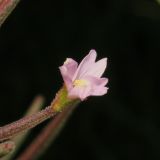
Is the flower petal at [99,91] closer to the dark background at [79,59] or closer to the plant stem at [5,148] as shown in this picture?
the plant stem at [5,148]

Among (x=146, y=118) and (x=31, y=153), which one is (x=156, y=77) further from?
(x=31, y=153)

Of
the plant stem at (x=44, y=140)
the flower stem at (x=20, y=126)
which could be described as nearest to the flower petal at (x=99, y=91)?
the flower stem at (x=20, y=126)

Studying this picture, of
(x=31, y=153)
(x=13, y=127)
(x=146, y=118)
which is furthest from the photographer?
(x=146, y=118)

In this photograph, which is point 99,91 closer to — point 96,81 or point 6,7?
point 96,81

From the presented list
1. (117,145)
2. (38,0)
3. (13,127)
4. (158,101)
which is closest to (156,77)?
(158,101)

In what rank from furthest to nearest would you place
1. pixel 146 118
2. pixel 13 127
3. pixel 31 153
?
pixel 146 118, pixel 31 153, pixel 13 127

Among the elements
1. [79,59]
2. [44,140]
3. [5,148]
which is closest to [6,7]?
[5,148]
